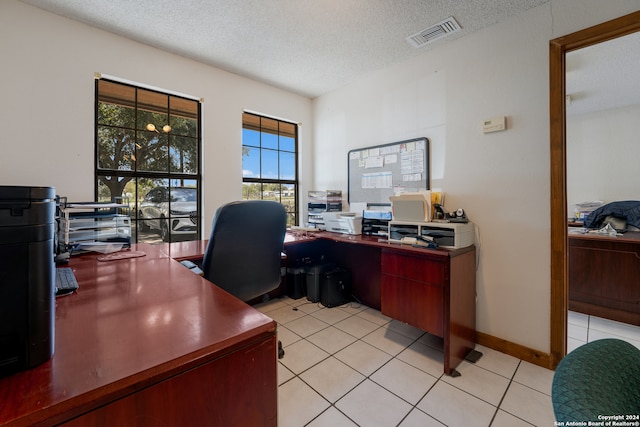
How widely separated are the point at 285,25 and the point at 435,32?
130 centimetres

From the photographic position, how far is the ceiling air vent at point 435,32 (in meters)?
2.20

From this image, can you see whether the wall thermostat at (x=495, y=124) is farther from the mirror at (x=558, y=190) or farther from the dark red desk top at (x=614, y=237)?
the dark red desk top at (x=614, y=237)

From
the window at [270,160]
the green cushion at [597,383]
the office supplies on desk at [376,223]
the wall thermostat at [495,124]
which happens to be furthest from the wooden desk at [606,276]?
the window at [270,160]

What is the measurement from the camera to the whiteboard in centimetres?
269

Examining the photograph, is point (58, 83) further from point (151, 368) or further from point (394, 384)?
point (394, 384)

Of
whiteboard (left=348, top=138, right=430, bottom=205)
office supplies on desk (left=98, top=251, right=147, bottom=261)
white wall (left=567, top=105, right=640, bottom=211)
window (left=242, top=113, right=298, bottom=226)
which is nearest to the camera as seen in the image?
office supplies on desk (left=98, top=251, right=147, bottom=261)

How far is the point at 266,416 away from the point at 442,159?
2.47 metres

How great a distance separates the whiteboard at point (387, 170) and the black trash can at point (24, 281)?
2675mm

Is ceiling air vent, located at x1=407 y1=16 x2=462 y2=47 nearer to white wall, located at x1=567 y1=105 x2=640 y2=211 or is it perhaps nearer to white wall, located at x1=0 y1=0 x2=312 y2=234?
white wall, located at x1=0 y1=0 x2=312 y2=234

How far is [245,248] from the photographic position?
1.72 meters

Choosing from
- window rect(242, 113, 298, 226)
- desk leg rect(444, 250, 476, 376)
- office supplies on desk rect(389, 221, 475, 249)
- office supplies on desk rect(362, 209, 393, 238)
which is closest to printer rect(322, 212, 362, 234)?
office supplies on desk rect(362, 209, 393, 238)

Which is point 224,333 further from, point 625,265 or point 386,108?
point 625,265

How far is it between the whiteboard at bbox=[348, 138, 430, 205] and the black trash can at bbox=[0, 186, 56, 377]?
2.68 m

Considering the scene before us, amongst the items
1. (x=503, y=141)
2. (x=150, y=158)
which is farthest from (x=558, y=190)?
(x=150, y=158)
